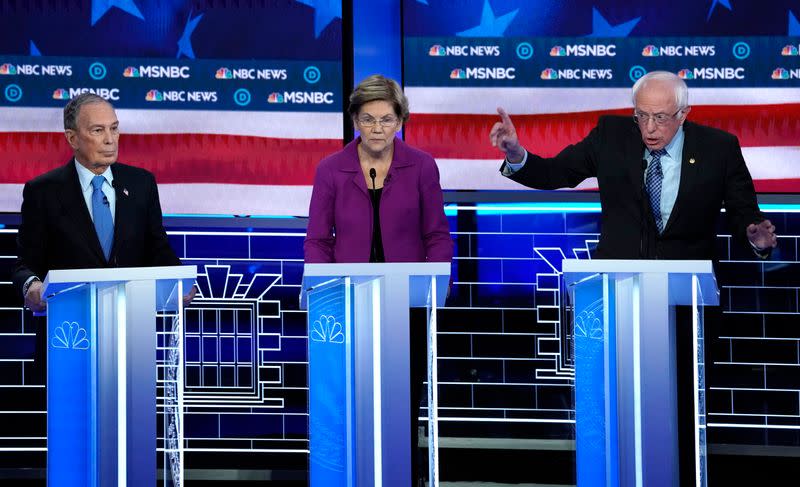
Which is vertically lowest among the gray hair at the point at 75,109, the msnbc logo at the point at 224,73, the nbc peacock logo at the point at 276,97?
the gray hair at the point at 75,109

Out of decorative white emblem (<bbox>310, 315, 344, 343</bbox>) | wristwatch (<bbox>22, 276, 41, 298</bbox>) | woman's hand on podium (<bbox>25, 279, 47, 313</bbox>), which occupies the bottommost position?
decorative white emblem (<bbox>310, 315, 344, 343</bbox>)

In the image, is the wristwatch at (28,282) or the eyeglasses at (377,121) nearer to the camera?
the wristwatch at (28,282)

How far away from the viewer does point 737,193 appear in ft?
13.5

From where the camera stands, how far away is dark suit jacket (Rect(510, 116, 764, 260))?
4.04 metres

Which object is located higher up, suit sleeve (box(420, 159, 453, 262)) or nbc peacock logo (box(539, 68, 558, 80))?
nbc peacock logo (box(539, 68, 558, 80))

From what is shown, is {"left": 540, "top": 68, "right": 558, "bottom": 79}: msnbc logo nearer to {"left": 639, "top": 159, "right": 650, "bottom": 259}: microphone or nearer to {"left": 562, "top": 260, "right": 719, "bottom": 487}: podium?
{"left": 639, "top": 159, "right": 650, "bottom": 259}: microphone

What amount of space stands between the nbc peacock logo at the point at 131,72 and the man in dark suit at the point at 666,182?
225 centimetres

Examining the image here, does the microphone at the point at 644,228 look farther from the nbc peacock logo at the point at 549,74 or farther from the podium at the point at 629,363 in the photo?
the nbc peacock logo at the point at 549,74

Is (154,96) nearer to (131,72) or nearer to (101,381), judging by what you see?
(131,72)

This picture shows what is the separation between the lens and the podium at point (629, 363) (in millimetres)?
3152

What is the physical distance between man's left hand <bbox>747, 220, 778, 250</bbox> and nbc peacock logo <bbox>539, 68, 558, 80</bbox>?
186 centimetres

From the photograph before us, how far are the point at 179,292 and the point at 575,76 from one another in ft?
9.49

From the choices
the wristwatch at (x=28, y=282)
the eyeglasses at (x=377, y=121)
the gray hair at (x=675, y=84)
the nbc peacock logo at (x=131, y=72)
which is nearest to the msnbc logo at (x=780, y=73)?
the gray hair at (x=675, y=84)

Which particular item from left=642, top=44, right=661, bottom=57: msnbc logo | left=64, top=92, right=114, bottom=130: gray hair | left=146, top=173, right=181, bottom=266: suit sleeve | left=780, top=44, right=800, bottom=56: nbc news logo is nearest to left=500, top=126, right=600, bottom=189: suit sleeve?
left=146, top=173, right=181, bottom=266: suit sleeve
